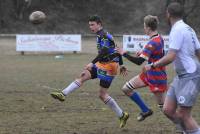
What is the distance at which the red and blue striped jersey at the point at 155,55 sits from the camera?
32.8ft

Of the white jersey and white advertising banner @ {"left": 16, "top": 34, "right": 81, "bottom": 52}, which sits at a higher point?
the white jersey

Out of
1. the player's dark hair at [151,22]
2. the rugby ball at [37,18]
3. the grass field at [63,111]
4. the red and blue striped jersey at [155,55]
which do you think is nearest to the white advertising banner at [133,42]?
the grass field at [63,111]

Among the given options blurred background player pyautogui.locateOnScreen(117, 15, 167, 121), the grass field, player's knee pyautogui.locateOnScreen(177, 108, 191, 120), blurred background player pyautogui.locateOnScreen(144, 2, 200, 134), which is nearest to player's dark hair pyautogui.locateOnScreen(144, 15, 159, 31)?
blurred background player pyautogui.locateOnScreen(117, 15, 167, 121)

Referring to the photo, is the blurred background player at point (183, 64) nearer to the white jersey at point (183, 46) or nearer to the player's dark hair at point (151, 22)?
the white jersey at point (183, 46)

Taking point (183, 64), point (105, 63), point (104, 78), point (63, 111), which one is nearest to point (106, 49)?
point (105, 63)

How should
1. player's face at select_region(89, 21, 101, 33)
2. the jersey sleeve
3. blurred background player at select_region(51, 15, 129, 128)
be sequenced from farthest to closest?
player's face at select_region(89, 21, 101, 33) < blurred background player at select_region(51, 15, 129, 128) < the jersey sleeve

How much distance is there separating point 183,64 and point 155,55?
7.30 ft

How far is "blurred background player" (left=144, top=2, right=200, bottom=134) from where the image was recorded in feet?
26.0

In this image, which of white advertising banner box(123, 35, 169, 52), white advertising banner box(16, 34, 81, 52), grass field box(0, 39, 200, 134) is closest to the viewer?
grass field box(0, 39, 200, 134)

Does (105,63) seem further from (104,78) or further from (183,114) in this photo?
(183,114)

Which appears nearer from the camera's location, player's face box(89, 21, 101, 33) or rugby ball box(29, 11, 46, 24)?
player's face box(89, 21, 101, 33)

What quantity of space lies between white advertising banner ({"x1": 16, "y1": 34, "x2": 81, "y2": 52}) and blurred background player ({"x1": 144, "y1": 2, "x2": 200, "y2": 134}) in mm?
30147

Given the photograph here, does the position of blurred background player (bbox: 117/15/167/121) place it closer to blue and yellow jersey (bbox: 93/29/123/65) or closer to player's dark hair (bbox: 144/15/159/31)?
player's dark hair (bbox: 144/15/159/31)

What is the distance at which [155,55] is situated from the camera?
33.7 feet
